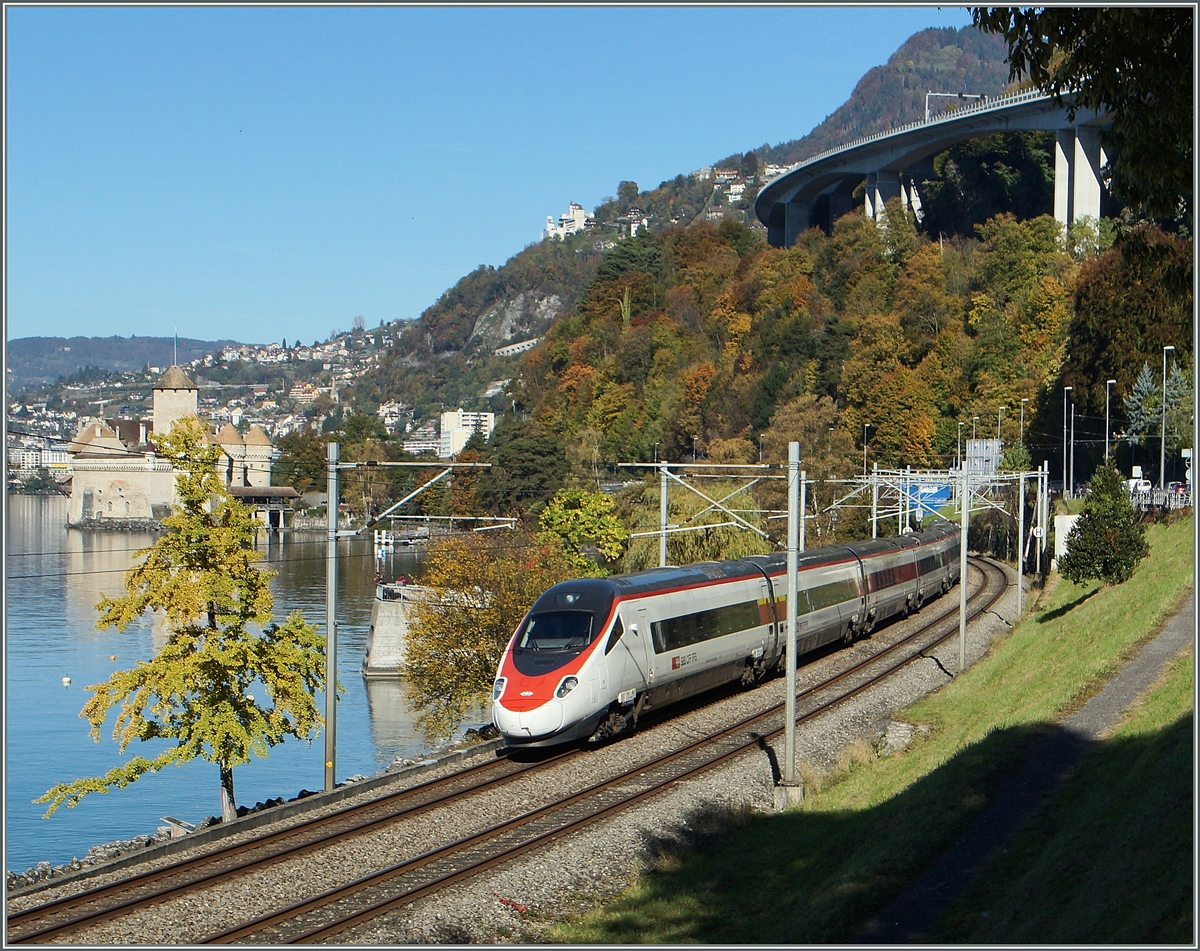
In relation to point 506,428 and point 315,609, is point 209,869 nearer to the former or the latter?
point 315,609

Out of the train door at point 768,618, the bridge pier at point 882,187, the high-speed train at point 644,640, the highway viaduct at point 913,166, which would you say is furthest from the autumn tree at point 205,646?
the bridge pier at point 882,187

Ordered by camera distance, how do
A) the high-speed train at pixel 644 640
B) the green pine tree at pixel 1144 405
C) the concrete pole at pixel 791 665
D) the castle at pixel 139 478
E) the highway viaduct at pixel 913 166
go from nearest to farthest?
the concrete pole at pixel 791 665
the high-speed train at pixel 644 640
the green pine tree at pixel 1144 405
the highway viaduct at pixel 913 166
the castle at pixel 139 478

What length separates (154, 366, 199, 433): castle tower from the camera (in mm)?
151750

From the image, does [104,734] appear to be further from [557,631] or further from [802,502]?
[557,631]

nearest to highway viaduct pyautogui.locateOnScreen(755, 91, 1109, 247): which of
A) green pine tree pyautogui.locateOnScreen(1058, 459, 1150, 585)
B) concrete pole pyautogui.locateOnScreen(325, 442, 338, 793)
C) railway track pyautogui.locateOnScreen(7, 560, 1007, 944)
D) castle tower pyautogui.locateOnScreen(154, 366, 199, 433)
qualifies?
green pine tree pyautogui.locateOnScreen(1058, 459, 1150, 585)

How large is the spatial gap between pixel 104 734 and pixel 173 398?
369ft

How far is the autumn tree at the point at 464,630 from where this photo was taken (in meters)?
43.6

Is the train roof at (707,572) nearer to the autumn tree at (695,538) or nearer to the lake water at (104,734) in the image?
the lake water at (104,734)

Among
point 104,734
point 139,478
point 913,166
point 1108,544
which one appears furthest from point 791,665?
point 139,478

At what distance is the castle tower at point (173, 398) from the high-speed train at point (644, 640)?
430 feet

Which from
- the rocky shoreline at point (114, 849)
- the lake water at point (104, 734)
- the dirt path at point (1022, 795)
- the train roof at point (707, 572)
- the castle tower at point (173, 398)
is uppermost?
the castle tower at point (173, 398)

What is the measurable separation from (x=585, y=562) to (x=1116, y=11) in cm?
4622

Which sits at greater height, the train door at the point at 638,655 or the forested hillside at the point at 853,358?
the forested hillside at the point at 853,358

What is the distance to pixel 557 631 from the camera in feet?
72.7
